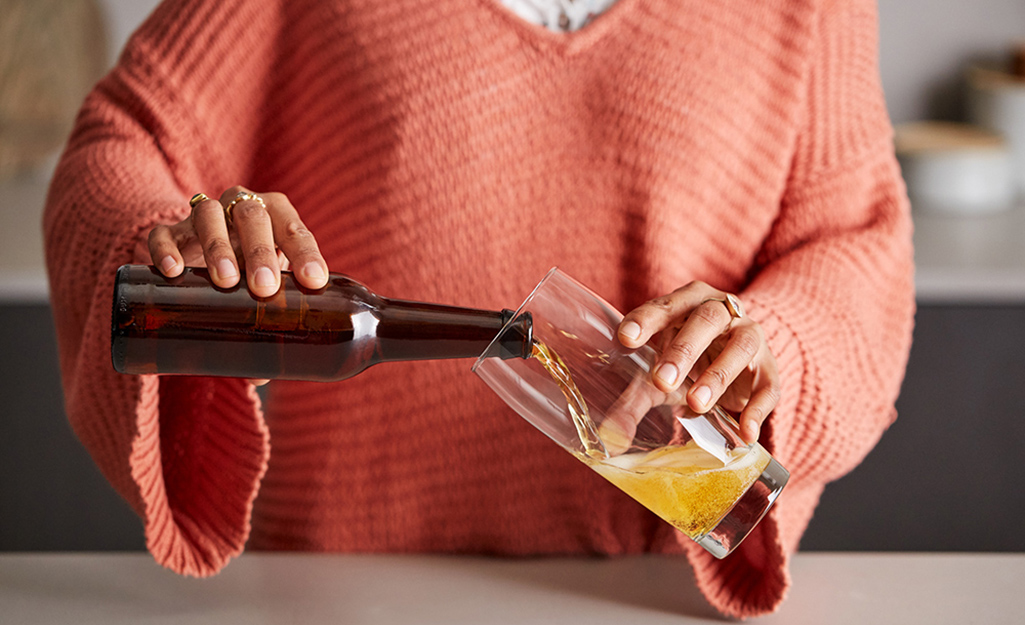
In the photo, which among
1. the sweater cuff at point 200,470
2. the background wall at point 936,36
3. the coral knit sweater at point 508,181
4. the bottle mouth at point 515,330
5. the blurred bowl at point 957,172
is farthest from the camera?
the background wall at point 936,36

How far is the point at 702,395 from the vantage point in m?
0.48

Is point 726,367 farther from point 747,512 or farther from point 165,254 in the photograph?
point 165,254

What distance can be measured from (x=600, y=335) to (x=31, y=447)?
4.16 feet

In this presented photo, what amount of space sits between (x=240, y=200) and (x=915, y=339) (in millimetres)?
1123

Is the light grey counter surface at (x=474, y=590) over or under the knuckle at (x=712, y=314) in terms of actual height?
under

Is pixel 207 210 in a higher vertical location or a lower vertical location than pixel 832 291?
higher

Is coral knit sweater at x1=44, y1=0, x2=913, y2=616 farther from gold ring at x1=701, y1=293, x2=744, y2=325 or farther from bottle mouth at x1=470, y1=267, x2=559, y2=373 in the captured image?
bottle mouth at x1=470, y1=267, x2=559, y2=373

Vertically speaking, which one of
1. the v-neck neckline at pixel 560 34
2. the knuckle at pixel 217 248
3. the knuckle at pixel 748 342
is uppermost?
the v-neck neckline at pixel 560 34

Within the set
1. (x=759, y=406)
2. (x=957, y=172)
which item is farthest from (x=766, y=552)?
(x=957, y=172)

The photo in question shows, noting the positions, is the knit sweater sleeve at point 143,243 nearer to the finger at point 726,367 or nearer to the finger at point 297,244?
the finger at point 297,244

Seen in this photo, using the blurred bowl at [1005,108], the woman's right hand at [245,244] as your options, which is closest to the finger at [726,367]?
the woman's right hand at [245,244]

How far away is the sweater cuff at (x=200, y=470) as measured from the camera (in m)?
0.61

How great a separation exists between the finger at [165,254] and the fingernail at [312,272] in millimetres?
64

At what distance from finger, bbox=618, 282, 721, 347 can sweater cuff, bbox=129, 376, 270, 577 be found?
0.87 feet
